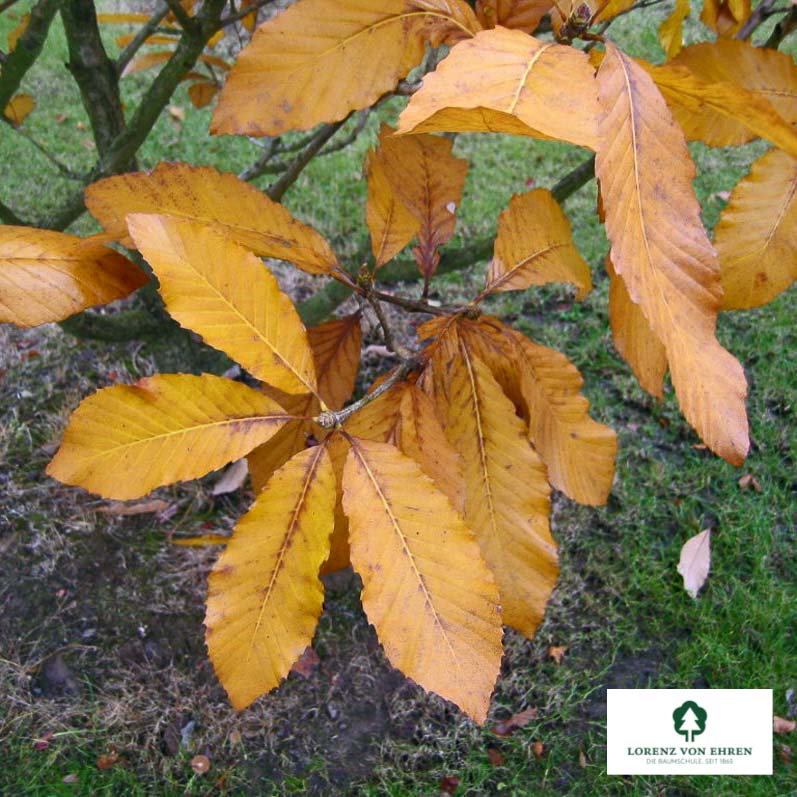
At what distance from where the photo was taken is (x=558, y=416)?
1003 mm

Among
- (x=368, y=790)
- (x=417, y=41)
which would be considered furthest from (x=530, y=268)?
(x=368, y=790)

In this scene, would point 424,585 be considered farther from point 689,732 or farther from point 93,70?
point 689,732

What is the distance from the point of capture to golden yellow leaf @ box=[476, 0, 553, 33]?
779mm

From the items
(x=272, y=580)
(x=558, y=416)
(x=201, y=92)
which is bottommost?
(x=558, y=416)

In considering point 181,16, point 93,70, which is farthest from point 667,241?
point 93,70

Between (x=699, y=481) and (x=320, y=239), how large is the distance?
5.45ft

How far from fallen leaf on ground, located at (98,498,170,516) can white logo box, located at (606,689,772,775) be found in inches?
46.7

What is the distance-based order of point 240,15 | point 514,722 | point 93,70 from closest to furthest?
point 240,15 → point 93,70 → point 514,722

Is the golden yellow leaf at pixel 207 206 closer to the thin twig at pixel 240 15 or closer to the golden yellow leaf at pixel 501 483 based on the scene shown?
the golden yellow leaf at pixel 501 483

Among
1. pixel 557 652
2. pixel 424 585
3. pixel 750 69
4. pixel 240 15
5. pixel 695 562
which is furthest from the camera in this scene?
pixel 695 562

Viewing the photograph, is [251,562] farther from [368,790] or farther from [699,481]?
[699,481]

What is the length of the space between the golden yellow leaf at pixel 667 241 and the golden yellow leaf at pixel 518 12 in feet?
0.71

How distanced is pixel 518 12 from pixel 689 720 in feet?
5.17

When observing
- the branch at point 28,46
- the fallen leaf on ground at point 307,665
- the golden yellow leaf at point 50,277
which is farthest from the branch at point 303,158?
the fallen leaf on ground at point 307,665
